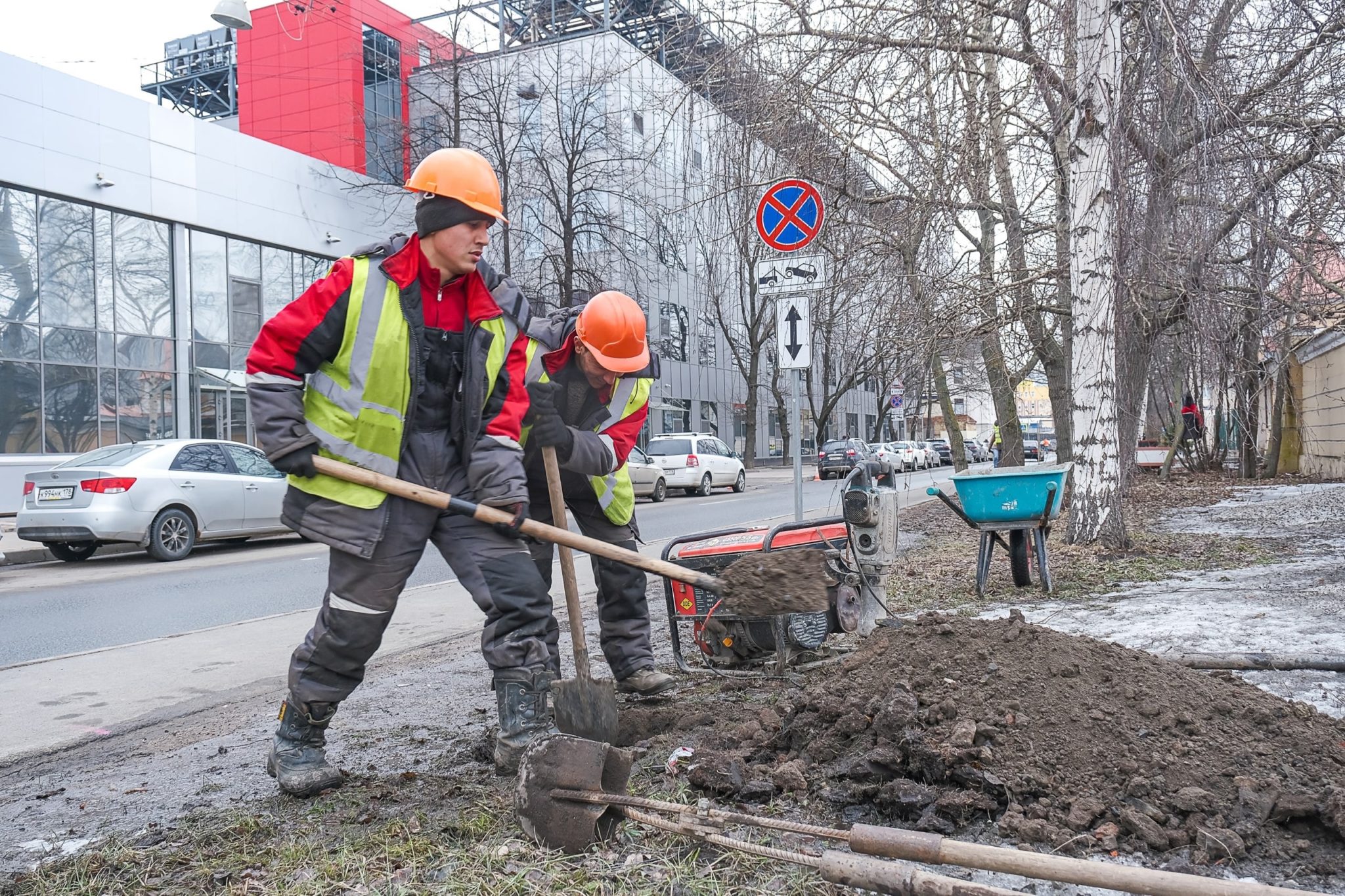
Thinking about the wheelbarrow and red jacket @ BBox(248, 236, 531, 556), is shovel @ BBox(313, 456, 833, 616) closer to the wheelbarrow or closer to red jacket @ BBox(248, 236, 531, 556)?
red jacket @ BBox(248, 236, 531, 556)

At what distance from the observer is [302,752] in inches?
135

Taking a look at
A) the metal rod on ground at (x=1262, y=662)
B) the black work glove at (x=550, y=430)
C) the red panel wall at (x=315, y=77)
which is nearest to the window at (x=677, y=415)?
the red panel wall at (x=315, y=77)

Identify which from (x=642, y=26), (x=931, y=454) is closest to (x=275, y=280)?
(x=642, y=26)

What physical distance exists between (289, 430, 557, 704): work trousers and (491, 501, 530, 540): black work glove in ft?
A: 0.13

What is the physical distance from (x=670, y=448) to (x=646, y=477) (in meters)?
2.50

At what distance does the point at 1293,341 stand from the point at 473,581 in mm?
16761

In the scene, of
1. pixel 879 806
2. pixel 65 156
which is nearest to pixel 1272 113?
pixel 879 806

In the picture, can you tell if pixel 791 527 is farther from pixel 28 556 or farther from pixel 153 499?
pixel 28 556

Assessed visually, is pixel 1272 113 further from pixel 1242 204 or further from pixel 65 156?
pixel 65 156

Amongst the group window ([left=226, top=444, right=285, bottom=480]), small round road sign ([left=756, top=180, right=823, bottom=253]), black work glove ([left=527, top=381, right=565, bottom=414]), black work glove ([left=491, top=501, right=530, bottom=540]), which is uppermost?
small round road sign ([left=756, top=180, right=823, bottom=253])

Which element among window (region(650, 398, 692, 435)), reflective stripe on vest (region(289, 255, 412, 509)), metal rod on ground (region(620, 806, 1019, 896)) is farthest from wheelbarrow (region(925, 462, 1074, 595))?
window (region(650, 398, 692, 435))

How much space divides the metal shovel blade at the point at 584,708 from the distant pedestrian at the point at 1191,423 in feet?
70.4

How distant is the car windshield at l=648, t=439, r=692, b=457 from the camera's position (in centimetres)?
2395

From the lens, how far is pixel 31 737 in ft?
14.9
